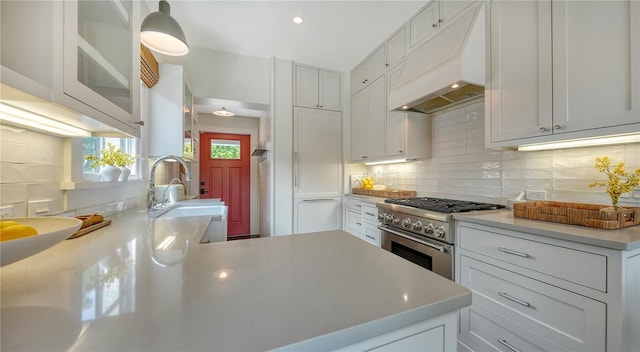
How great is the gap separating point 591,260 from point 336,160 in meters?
2.56

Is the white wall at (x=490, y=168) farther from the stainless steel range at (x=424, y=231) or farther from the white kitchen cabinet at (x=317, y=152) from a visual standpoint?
the white kitchen cabinet at (x=317, y=152)

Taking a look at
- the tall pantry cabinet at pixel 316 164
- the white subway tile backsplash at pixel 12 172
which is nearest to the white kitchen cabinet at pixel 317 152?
the tall pantry cabinet at pixel 316 164

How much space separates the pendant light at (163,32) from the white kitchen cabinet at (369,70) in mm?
2030

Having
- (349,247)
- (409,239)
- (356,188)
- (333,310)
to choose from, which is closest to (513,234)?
(409,239)

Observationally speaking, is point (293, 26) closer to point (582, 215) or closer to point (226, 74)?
point (226, 74)

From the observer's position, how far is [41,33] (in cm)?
60

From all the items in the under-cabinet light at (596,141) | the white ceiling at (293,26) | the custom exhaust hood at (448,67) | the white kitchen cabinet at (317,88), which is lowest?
the under-cabinet light at (596,141)

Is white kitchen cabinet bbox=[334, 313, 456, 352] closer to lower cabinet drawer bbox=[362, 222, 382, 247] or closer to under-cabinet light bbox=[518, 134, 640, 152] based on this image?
under-cabinet light bbox=[518, 134, 640, 152]

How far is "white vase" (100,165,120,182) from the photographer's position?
4.48 ft

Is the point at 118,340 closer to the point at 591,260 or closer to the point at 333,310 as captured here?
the point at 333,310

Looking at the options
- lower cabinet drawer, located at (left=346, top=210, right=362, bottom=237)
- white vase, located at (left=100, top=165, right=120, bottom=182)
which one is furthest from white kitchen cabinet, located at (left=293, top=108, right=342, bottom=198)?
white vase, located at (left=100, top=165, right=120, bottom=182)

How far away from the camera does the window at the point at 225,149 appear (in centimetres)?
464

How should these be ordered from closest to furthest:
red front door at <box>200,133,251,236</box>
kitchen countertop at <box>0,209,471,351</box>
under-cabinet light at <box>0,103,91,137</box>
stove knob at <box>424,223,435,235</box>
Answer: kitchen countertop at <box>0,209,471,351</box> < under-cabinet light at <box>0,103,91,137</box> < stove knob at <box>424,223,435,235</box> < red front door at <box>200,133,251,236</box>

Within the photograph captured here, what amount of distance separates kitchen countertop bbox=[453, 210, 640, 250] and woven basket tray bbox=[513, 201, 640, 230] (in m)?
0.02
